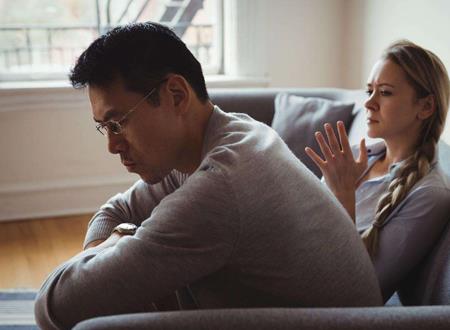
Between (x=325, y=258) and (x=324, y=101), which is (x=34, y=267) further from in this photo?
(x=325, y=258)

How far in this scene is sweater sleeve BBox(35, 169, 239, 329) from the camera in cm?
98

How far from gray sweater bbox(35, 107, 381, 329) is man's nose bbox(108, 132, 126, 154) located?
0.18 m

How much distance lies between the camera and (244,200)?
0.99 m

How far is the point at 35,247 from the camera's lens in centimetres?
299

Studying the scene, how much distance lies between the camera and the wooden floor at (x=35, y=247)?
105 inches

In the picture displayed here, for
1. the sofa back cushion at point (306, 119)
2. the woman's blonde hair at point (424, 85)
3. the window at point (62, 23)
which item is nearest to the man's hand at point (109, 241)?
the woman's blonde hair at point (424, 85)

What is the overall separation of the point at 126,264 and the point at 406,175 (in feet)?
2.99

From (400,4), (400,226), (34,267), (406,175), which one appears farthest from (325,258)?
(400,4)

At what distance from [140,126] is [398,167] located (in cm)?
83

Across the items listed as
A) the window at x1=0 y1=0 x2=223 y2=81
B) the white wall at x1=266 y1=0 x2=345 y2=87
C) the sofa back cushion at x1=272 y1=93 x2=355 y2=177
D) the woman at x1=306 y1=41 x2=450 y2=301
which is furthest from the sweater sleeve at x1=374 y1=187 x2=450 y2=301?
the window at x1=0 y1=0 x2=223 y2=81

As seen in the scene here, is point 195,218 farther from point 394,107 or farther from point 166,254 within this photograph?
point 394,107

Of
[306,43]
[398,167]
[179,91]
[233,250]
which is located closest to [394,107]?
[398,167]

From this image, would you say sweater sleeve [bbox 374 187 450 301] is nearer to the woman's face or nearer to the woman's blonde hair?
the woman's blonde hair

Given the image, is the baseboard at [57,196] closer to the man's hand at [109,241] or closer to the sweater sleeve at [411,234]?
the man's hand at [109,241]
